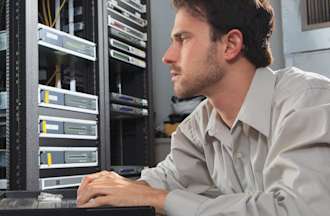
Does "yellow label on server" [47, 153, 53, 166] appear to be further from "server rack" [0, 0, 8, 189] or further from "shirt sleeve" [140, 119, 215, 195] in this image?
"shirt sleeve" [140, 119, 215, 195]

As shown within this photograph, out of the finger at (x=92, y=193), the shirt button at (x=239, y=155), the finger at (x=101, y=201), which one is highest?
the shirt button at (x=239, y=155)

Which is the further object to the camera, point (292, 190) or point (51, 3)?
point (51, 3)

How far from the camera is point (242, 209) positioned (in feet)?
2.29

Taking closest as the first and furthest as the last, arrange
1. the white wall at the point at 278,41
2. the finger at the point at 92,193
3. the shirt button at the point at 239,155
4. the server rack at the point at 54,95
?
1. the finger at the point at 92,193
2. the shirt button at the point at 239,155
3. the server rack at the point at 54,95
4. the white wall at the point at 278,41

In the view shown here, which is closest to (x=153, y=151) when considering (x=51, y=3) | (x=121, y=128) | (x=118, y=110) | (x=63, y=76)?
(x=121, y=128)

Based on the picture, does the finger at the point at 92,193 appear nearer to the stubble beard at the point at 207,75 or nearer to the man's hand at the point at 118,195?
the man's hand at the point at 118,195

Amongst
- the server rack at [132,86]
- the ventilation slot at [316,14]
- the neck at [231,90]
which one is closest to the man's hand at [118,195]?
the neck at [231,90]

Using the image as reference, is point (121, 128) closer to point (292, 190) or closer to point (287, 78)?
point (287, 78)

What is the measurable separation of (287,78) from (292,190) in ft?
1.04

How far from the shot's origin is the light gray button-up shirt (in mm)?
698

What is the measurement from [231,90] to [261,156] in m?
0.22

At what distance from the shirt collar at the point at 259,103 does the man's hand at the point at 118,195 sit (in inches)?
9.9

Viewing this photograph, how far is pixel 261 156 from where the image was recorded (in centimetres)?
92

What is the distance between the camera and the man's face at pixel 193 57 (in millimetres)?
1043
